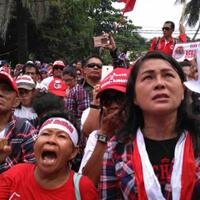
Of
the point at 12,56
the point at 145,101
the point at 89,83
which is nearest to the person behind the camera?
the point at 145,101

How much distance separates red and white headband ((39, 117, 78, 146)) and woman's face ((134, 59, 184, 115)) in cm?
56

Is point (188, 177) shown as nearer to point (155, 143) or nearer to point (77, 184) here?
point (155, 143)

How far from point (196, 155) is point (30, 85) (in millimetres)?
3211

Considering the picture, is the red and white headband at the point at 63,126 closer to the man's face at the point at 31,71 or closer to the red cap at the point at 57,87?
the red cap at the point at 57,87

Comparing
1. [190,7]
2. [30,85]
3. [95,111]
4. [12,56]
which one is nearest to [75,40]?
[12,56]

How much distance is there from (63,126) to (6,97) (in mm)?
A: 715

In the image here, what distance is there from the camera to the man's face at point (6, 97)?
327cm

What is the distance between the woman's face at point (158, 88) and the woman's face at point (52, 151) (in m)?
0.55

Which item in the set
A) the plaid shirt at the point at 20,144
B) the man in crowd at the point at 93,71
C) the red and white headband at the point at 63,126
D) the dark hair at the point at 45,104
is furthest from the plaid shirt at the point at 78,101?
the red and white headband at the point at 63,126

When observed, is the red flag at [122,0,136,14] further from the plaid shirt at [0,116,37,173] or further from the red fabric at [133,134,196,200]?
the red fabric at [133,134,196,200]

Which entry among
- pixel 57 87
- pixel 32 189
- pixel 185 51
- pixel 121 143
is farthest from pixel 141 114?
pixel 57 87

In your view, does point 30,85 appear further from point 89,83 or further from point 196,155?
point 196,155

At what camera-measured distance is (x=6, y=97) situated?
10.9 ft

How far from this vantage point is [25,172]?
2691mm
